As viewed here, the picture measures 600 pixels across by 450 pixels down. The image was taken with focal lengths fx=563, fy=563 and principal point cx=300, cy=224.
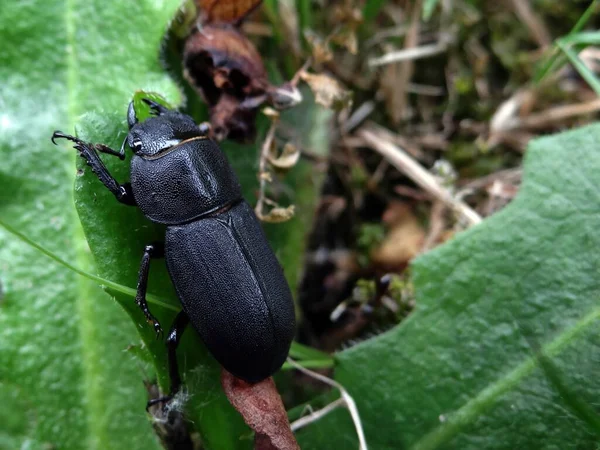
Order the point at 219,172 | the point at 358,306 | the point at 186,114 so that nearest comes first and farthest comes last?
the point at 219,172
the point at 186,114
the point at 358,306

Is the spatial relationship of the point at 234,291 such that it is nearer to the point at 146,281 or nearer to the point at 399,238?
the point at 146,281

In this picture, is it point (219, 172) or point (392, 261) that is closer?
point (219, 172)

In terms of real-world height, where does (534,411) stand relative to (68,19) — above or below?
below

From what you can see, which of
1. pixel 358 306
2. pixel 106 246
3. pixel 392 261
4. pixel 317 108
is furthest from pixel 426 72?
pixel 106 246

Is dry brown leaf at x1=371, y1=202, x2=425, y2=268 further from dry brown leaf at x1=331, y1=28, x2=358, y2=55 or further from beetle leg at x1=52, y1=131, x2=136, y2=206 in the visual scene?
beetle leg at x1=52, y1=131, x2=136, y2=206

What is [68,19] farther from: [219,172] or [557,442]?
[557,442]

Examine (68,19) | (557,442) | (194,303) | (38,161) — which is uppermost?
(68,19)

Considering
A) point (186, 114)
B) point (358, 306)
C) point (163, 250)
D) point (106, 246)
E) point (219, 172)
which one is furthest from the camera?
point (358, 306)

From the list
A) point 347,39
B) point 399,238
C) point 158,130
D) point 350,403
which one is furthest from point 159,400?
point 347,39

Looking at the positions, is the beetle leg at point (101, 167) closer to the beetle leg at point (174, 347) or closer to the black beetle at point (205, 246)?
the black beetle at point (205, 246)

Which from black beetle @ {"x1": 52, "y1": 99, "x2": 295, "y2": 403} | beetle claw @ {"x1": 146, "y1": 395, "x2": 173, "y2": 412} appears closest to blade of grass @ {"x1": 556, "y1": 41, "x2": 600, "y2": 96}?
black beetle @ {"x1": 52, "y1": 99, "x2": 295, "y2": 403}
